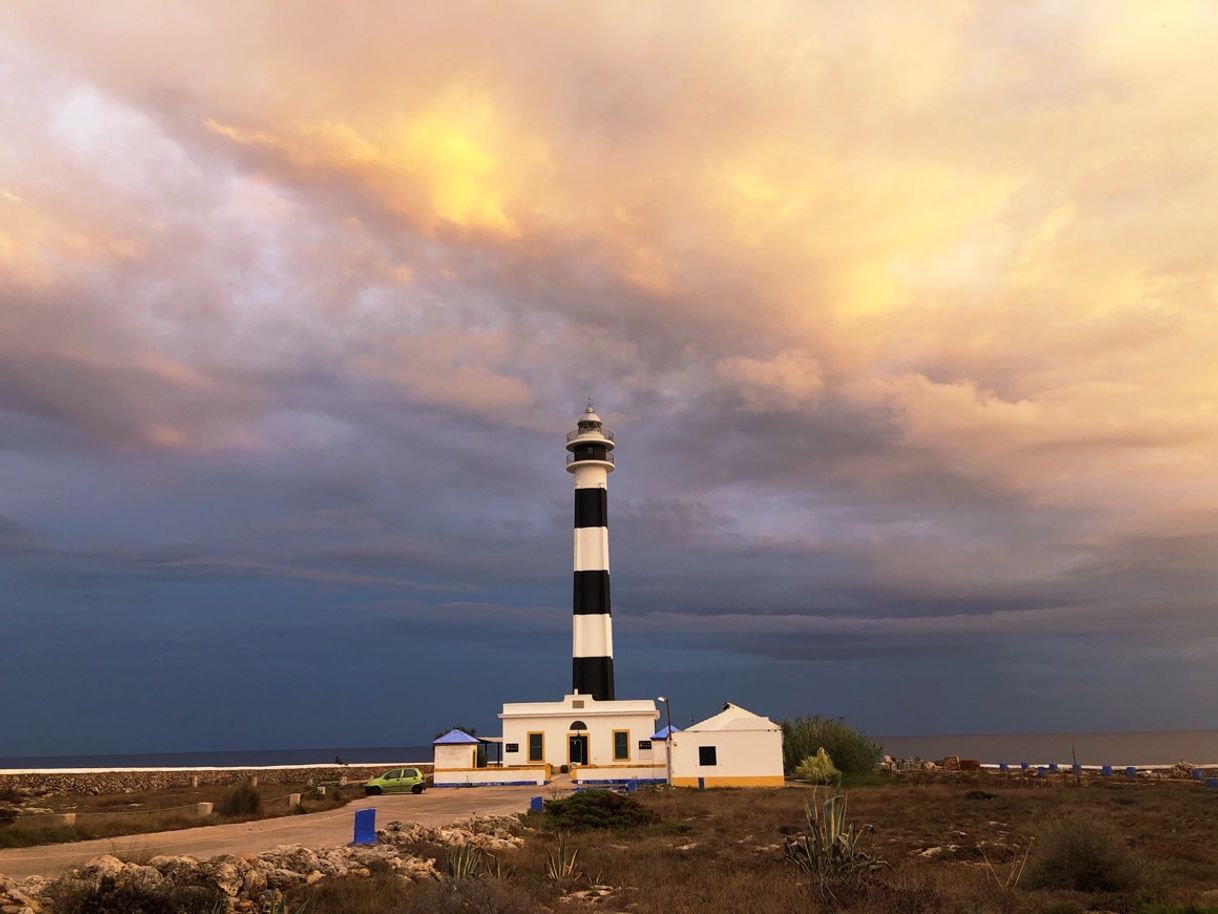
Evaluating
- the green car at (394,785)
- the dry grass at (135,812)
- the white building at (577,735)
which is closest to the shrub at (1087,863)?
the dry grass at (135,812)

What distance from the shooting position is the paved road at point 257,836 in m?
17.0

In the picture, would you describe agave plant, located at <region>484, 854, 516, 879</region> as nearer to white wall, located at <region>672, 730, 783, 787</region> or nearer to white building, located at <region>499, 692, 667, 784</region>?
white wall, located at <region>672, 730, 783, 787</region>

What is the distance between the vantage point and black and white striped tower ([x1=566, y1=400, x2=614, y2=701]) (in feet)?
155

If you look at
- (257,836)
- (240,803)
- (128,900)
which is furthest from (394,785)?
(128,900)

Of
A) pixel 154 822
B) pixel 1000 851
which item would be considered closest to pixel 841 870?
pixel 1000 851

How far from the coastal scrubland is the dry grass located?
933 centimetres

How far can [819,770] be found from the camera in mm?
41438

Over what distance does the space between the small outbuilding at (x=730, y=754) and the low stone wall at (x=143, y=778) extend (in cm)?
1231

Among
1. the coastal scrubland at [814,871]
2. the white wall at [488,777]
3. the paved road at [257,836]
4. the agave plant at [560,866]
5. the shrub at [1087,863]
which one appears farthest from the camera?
the white wall at [488,777]

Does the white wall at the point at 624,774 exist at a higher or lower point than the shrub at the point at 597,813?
lower

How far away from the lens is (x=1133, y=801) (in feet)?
97.0

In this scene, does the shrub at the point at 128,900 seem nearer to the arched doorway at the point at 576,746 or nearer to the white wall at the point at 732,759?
the white wall at the point at 732,759

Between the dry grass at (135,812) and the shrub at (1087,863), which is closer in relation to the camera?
the shrub at (1087,863)

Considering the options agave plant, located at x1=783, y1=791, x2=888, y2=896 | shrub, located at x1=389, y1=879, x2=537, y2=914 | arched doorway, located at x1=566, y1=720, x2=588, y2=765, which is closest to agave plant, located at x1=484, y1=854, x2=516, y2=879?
shrub, located at x1=389, y1=879, x2=537, y2=914
